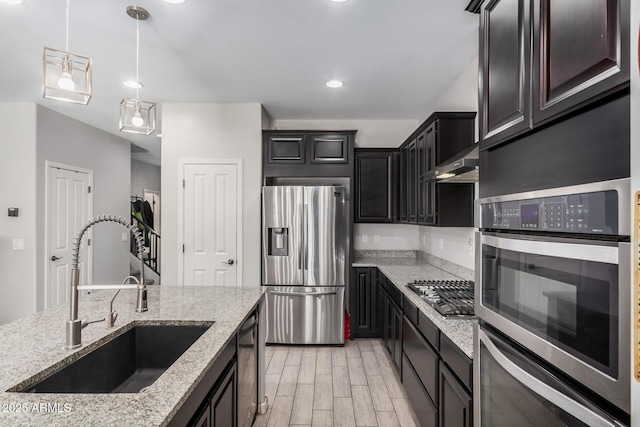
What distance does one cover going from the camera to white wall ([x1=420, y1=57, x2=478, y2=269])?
2.87m

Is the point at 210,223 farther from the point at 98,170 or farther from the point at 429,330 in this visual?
the point at 429,330

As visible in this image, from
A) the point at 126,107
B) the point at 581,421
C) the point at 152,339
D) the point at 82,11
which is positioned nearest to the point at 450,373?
the point at 581,421

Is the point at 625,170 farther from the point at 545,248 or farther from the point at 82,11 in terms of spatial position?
the point at 82,11

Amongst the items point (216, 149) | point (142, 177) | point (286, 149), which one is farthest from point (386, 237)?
point (142, 177)

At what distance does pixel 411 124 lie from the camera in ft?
15.0

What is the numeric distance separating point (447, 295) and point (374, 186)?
2192mm

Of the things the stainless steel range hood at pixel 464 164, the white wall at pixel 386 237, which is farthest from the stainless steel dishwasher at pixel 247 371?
the white wall at pixel 386 237

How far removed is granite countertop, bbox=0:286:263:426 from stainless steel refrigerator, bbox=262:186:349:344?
1491 millimetres

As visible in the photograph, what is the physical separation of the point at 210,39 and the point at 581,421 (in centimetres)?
279

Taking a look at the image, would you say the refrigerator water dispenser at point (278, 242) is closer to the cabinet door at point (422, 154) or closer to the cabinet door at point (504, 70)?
the cabinet door at point (422, 154)

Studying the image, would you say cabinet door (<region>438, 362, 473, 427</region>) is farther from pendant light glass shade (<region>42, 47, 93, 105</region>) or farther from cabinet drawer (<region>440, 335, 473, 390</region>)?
pendant light glass shade (<region>42, 47, 93, 105</region>)

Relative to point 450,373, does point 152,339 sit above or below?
above

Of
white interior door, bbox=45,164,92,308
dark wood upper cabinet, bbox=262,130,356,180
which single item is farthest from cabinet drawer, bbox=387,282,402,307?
white interior door, bbox=45,164,92,308

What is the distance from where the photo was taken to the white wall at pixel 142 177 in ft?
24.2
